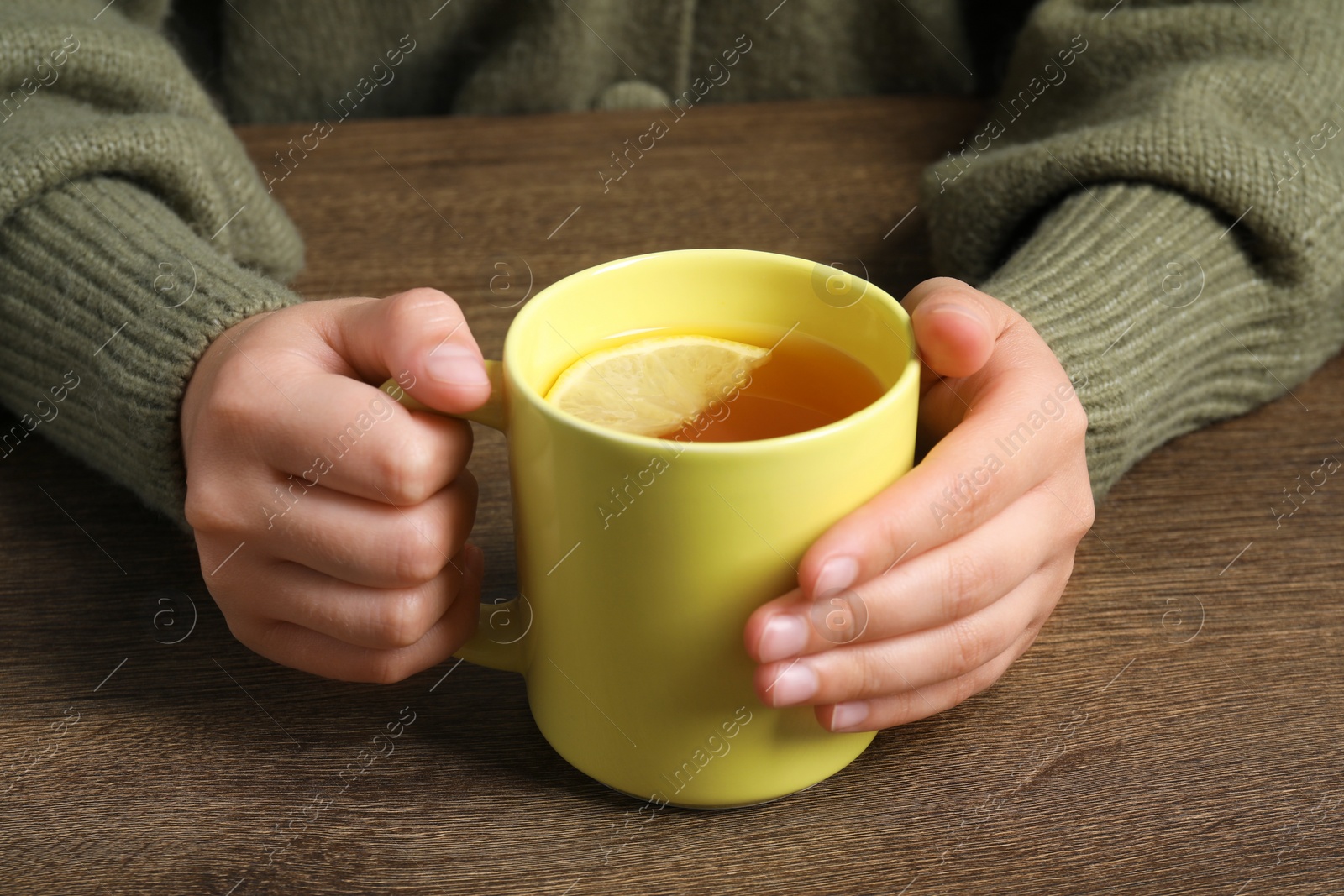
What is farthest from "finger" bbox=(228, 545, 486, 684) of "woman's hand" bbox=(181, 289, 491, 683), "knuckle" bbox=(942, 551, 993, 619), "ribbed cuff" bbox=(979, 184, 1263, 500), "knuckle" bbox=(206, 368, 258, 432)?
"ribbed cuff" bbox=(979, 184, 1263, 500)

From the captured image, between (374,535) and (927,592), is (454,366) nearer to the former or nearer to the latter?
(374,535)

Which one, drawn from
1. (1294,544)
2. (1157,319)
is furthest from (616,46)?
(1294,544)

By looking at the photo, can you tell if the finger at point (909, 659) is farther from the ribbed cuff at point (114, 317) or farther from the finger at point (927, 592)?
the ribbed cuff at point (114, 317)

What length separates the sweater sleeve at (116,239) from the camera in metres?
0.64

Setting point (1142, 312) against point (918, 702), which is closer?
point (918, 702)

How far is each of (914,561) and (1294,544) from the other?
315 mm

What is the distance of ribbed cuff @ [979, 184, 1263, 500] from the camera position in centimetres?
68

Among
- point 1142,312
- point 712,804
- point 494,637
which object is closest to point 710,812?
point 712,804

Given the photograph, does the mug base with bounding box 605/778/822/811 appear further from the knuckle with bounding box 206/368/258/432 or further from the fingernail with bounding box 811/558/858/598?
the knuckle with bounding box 206/368/258/432

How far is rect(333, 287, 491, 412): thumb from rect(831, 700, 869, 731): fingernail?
0.65 ft

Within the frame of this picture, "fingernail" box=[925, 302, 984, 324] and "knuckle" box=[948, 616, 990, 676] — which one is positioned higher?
"fingernail" box=[925, 302, 984, 324]

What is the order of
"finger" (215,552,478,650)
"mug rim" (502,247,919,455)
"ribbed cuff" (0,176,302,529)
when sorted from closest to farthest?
1. "mug rim" (502,247,919,455)
2. "finger" (215,552,478,650)
3. "ribbed cuff" (0,176,302,529)

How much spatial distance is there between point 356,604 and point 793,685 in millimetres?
205

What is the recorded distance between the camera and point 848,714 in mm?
469
